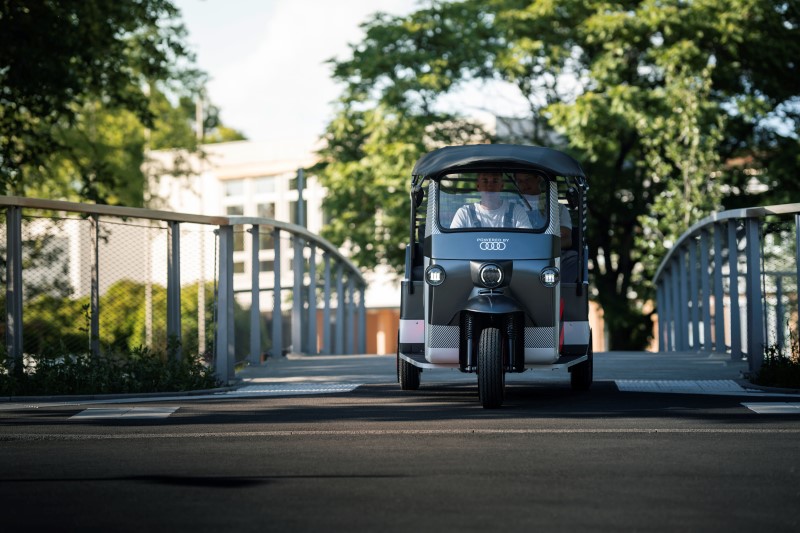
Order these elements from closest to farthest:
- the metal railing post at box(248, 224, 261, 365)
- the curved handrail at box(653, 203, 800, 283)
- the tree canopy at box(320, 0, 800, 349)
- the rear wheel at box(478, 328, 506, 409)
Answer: the rear wheel at box(478, 328, 506, 409), the curved handrail at box(653, 203, 800, 283), the metal railing post at box(248, 224, 261, 365), the tree canopy at box(320, 0, 800, 349)

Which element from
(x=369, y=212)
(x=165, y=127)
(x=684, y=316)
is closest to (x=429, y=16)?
(x=369, y=212)

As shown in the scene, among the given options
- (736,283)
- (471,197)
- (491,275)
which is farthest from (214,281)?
(736,283)

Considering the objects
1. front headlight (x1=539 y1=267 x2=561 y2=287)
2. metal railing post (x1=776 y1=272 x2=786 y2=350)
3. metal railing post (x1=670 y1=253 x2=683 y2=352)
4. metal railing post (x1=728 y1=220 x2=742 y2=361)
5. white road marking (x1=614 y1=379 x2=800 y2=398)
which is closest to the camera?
front headlight (x1=539 y1=267 x2=561 y2=287)

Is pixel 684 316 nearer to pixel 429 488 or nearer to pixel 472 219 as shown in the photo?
pixel 472 219

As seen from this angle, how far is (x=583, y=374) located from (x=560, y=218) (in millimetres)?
1381

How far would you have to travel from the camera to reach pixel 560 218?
12164mm

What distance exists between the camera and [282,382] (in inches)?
582

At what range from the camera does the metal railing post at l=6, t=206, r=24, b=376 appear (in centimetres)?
1377

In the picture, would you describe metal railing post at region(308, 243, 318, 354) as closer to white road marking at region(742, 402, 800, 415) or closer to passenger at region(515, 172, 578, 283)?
passenger at region(515, 172, 578, 283)

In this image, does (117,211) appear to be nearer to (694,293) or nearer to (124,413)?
(124,413)

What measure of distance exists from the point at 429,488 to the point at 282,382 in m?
8.27

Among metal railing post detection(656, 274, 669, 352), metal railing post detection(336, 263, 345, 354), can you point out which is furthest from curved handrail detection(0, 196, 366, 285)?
metal railing post detection(656, 274, 669, 352)

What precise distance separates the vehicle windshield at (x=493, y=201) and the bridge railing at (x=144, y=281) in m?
3.40

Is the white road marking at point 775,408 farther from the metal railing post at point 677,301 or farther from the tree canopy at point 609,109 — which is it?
the tree canopy at point 609,109
